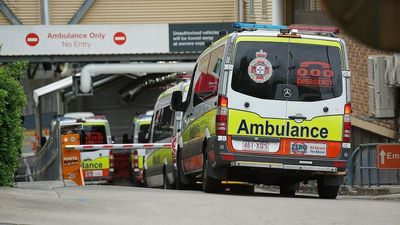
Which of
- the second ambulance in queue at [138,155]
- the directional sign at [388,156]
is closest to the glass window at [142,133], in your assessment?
the second ambulance in queue at [138,155]

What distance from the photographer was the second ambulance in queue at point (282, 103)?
1323cm

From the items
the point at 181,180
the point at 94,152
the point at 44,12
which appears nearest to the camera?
the point at 181,180

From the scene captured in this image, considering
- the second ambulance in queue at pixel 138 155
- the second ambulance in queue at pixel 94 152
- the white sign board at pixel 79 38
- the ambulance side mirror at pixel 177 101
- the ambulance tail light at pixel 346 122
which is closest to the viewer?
the ambulance tail light at pixel 346 122

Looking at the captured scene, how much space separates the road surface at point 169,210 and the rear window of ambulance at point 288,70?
1722 mm

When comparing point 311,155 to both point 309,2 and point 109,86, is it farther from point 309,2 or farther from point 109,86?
point 109,86

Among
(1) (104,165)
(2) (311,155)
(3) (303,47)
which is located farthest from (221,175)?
(1) (104,165)

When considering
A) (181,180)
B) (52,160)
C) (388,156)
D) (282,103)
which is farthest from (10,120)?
(388,156)

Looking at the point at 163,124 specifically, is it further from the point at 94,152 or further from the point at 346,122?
the point at 94,152

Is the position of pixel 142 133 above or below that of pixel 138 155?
above

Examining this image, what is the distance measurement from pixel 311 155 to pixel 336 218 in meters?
3.54

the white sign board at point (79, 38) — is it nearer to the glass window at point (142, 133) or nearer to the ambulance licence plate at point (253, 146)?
the glass window at point (142, 133)

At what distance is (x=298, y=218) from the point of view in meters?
9.81

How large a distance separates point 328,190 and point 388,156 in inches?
175

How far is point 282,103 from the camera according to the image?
13.4m
